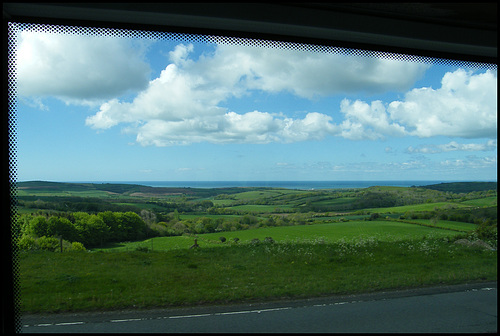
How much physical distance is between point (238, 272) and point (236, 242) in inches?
20.7

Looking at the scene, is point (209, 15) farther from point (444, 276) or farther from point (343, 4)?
point (444, 276)

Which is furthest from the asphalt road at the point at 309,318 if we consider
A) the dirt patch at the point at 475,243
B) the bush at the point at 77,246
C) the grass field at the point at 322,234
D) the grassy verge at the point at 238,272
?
the dirt patch at the point at 475,243

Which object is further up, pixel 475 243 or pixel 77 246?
pixel 77 246

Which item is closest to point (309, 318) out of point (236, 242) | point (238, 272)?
point (238, 272)

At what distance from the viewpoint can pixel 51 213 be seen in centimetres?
381

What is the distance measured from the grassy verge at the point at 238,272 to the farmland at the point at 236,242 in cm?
1

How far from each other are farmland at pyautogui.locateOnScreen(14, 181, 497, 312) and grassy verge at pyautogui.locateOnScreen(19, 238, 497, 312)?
0.04 ft

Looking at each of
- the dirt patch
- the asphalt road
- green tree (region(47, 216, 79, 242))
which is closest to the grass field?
the dirt patch

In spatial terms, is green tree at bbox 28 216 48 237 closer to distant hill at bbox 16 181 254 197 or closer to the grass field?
distant hill at bbox 16 181 254 197

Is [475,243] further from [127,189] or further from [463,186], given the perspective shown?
[127,189]

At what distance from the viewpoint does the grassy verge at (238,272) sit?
3506 millimetres

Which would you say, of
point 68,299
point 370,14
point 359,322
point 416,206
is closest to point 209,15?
point 370,14

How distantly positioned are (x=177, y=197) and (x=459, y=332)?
10.9 ft

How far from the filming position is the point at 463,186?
5152 millimetres
